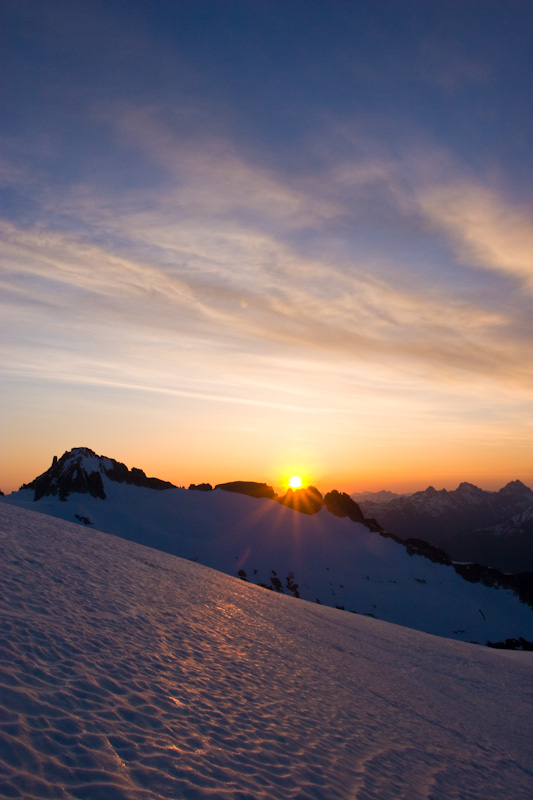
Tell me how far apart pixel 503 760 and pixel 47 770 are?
41.2ft

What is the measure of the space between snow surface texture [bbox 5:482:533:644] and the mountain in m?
0.28

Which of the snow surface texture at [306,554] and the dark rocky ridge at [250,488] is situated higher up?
the dark rocky ridge at [250,488]

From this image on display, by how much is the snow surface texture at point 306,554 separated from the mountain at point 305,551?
0.28 meters

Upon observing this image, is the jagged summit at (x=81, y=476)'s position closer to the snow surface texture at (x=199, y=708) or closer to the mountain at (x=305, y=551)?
the mountain at (x=305, y=551)

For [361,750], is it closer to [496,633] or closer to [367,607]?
[367,607]

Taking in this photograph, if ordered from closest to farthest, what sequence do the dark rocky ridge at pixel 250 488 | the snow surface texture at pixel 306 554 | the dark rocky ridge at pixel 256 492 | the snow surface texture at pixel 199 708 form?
1. the snow surface texture at pixel 199 708
2. the snow surface texture at pixel 306 554
3. the dark rocky ridge at pixel 256 492
4. the dark rocky ridge at pixel 250 488

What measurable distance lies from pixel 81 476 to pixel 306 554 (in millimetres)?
59901

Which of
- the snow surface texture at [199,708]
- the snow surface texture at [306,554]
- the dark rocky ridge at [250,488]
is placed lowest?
the snow surface texture at [306,554]

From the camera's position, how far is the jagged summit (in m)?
118

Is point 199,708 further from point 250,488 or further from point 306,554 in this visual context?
point 250,488

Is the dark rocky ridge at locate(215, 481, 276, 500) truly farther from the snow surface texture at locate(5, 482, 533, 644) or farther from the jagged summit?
the jagged summit

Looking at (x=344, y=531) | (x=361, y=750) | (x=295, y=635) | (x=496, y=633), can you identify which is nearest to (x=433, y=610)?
(x=496, y=633)

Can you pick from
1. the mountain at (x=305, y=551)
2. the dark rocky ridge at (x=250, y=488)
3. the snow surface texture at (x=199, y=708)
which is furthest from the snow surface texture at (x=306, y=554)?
the snow surface texture at (x=199, y=708)

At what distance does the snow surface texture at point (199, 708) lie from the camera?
649cm
